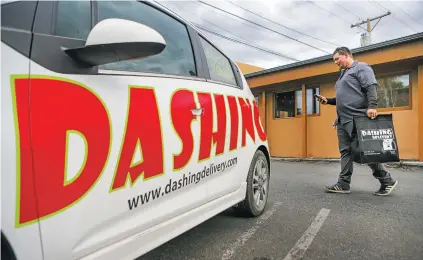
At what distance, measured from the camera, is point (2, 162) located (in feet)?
3.78

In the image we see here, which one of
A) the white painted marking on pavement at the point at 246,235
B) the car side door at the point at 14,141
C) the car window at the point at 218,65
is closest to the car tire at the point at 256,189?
the white painted marking on pavement at the point at 246,235

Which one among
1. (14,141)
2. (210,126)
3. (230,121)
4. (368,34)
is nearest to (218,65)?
(230,121)

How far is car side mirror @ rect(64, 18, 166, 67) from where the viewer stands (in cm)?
143

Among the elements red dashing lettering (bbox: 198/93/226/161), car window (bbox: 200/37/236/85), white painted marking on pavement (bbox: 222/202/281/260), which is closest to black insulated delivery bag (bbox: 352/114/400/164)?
white painted marking on pavement (bbox: 222/202/281/260)

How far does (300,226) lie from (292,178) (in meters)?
3.24

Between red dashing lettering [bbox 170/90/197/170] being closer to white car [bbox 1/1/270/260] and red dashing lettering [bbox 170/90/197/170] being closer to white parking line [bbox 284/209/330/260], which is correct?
white car [bbox 1/1/270/260]

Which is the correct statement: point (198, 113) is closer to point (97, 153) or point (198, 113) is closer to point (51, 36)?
point (97, 153)

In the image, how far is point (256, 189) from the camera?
3420 mm

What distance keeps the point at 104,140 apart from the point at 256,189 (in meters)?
2.14

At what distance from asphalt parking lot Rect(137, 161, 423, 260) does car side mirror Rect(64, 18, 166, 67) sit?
58.3 inches

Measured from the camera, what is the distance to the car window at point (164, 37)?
182 cm

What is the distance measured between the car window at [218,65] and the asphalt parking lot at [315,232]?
129 centimetres

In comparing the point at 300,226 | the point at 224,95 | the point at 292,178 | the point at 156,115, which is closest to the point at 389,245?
the point at 300,226

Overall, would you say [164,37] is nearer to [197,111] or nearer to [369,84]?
[197,111]
